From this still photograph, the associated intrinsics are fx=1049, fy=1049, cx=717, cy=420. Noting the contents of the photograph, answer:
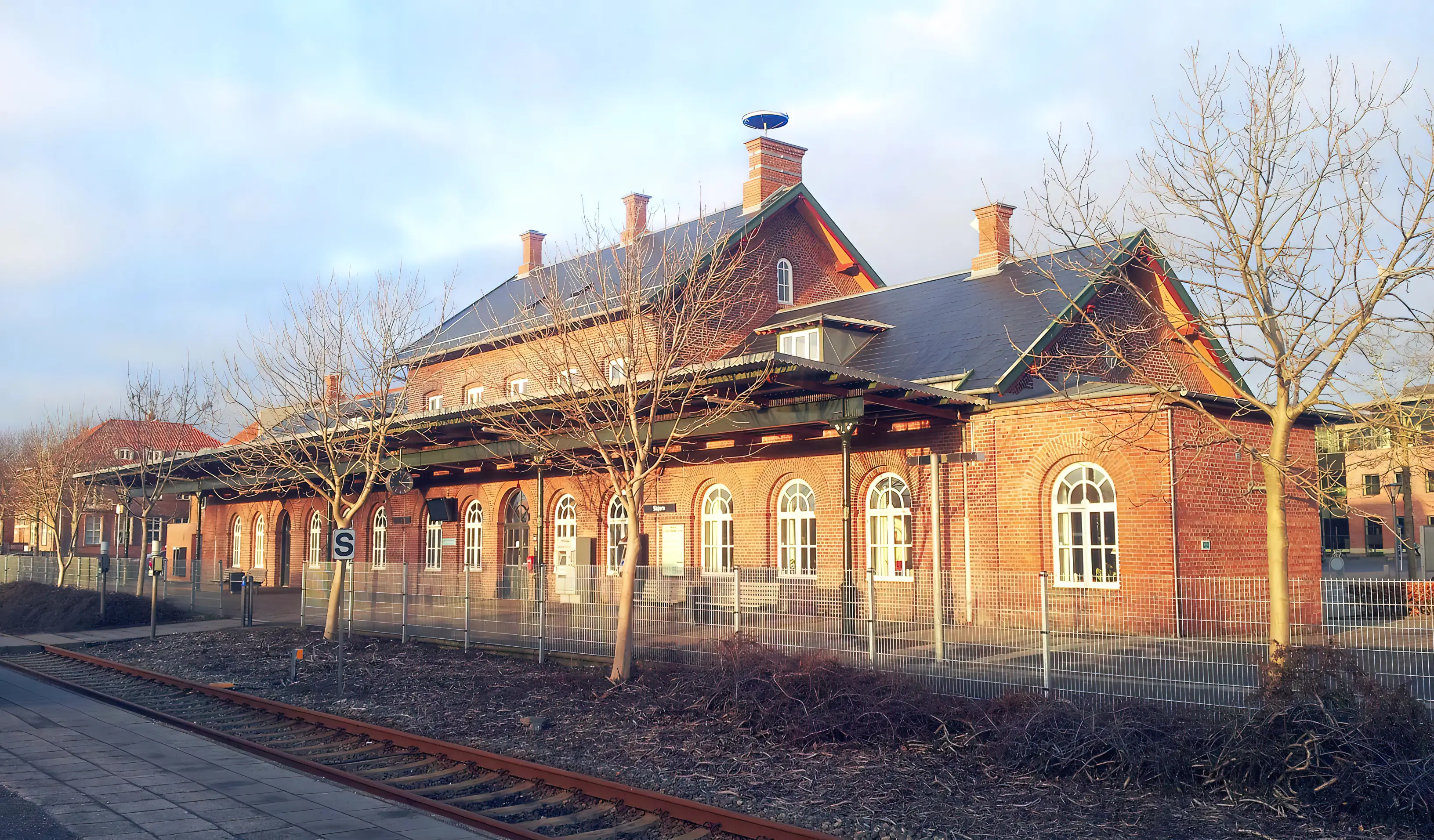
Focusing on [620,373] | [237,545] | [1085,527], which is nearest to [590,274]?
[620,373]

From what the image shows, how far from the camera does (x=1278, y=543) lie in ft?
31.3

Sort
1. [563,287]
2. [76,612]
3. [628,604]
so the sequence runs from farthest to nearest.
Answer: [76,612] < [563,287] < [628,604]

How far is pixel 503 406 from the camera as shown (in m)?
18.1

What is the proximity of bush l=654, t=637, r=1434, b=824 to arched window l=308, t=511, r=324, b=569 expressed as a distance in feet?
96.3

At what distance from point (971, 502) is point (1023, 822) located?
1259 cm

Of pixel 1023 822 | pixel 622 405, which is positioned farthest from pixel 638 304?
pixel 1023 822

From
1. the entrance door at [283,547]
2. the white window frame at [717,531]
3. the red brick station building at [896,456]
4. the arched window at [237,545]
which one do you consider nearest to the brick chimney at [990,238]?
the red brick station building at [896,456]

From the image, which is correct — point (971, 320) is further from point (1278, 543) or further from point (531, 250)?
point (531, 250)

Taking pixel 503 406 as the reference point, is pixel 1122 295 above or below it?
above

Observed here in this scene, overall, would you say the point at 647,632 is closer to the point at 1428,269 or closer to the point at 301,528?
the point at 1428,269

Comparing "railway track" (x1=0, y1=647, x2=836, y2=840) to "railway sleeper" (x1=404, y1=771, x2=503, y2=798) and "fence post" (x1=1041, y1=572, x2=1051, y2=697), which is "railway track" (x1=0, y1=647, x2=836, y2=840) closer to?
"railway sleeper" (x1=404, y1=771, x2=503, y2=798)

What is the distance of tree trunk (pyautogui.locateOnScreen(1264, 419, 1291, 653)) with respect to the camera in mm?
9438

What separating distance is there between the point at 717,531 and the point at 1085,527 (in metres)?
9.05

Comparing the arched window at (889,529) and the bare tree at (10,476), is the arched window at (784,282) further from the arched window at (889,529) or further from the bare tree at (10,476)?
the bare tree at (10,476)
